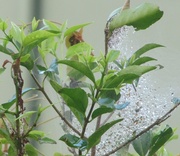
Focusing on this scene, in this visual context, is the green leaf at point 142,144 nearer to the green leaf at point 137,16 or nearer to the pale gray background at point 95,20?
the green leaf at point 137,16

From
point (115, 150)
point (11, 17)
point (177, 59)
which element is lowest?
point (115, 150)

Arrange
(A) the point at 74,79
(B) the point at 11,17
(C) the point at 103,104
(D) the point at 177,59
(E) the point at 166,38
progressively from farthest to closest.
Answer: (B) the point at 11,17 < (E) the point at 166,38 < (D) the point at 177,59 < (A) the point at 74,79 < (C) the point at 103,104

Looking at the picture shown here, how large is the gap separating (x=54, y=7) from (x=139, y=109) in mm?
847

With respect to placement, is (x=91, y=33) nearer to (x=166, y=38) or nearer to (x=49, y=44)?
(x=166, y=38)

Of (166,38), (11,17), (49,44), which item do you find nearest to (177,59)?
(166,38)

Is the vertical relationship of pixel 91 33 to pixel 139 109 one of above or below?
above

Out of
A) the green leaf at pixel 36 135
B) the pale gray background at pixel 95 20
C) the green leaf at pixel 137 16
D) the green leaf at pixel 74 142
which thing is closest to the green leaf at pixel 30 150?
the green leaf at pixel 36 135

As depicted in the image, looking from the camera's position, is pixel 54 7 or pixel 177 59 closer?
pixel 177 59

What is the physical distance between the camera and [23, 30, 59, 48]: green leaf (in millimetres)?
585

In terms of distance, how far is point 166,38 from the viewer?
1270 millimetres

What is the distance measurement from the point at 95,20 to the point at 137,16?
0.77 metres

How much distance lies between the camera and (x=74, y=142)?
60 centimetres

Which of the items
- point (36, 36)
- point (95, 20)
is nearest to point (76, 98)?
point (36, 36)

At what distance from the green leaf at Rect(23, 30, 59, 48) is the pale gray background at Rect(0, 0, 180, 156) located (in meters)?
0.51
